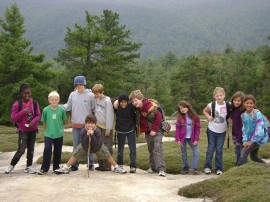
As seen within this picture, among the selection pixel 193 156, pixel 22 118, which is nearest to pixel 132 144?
pixel 193 156

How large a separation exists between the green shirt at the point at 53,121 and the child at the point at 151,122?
68.3 inches

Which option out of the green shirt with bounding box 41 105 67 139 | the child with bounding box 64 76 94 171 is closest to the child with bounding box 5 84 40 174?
the green shirt with bounding box 41 105 67 139

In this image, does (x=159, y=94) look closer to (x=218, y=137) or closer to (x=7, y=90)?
(x=7, y=90)

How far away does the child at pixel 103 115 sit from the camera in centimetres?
891

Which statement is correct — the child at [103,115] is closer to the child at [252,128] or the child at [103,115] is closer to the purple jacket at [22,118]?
the purple jacket at [22,118]

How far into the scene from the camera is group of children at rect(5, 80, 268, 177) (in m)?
8.67

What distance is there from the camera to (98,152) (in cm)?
866

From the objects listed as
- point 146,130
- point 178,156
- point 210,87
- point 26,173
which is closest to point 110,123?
point 146,130

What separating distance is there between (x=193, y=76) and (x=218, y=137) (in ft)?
146

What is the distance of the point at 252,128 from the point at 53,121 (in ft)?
14.8

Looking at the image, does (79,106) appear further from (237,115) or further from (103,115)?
(237,115)

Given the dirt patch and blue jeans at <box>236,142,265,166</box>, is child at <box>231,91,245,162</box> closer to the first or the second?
blue jeans at <box>236,142,265,166</box>

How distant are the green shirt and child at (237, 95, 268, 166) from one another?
13.8 ft

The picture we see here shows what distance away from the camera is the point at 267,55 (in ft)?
132
